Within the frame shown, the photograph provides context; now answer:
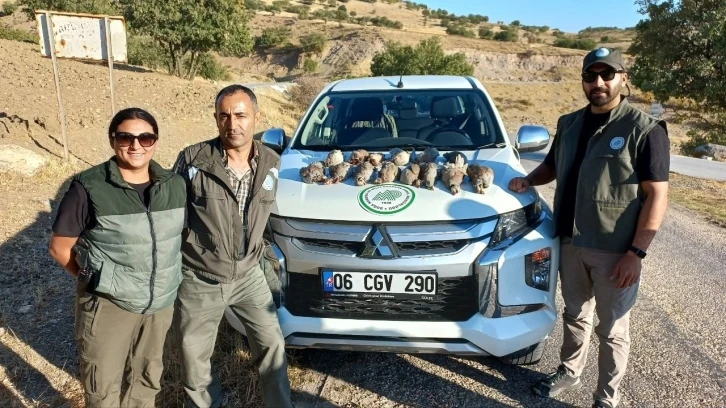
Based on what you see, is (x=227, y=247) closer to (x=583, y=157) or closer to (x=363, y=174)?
(x=363, y=174)

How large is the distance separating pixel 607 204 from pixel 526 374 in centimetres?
120

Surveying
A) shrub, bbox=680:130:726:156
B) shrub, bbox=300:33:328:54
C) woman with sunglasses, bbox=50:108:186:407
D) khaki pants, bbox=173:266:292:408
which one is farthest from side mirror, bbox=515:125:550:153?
shrub, bbox=300:33:328:54

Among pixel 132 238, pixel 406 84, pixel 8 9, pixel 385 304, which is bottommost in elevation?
pixel 8 9

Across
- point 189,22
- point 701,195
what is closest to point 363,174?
point 701,195

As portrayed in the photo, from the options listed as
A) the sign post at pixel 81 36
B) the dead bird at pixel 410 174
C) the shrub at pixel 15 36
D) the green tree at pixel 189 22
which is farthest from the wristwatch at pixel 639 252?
the shrub at pixel 15 36

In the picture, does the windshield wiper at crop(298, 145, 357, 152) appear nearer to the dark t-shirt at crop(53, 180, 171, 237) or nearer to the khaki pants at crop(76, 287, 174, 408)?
the khaki pants at crop(76, 287, 174, 408)

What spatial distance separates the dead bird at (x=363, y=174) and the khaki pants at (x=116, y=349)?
1.18 metres

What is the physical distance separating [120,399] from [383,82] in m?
3.13

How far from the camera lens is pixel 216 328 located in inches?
97.0

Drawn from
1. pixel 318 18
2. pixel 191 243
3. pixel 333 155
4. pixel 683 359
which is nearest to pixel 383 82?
pixel 333 155

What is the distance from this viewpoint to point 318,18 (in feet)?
248

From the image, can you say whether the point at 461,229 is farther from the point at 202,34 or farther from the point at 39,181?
the point at 202,34

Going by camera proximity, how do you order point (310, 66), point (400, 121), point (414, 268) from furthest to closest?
point (310, 66) < point (400, 121) < point (414, 268)

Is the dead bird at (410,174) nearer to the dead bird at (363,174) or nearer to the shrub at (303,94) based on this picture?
the dead bird at (363,174)
